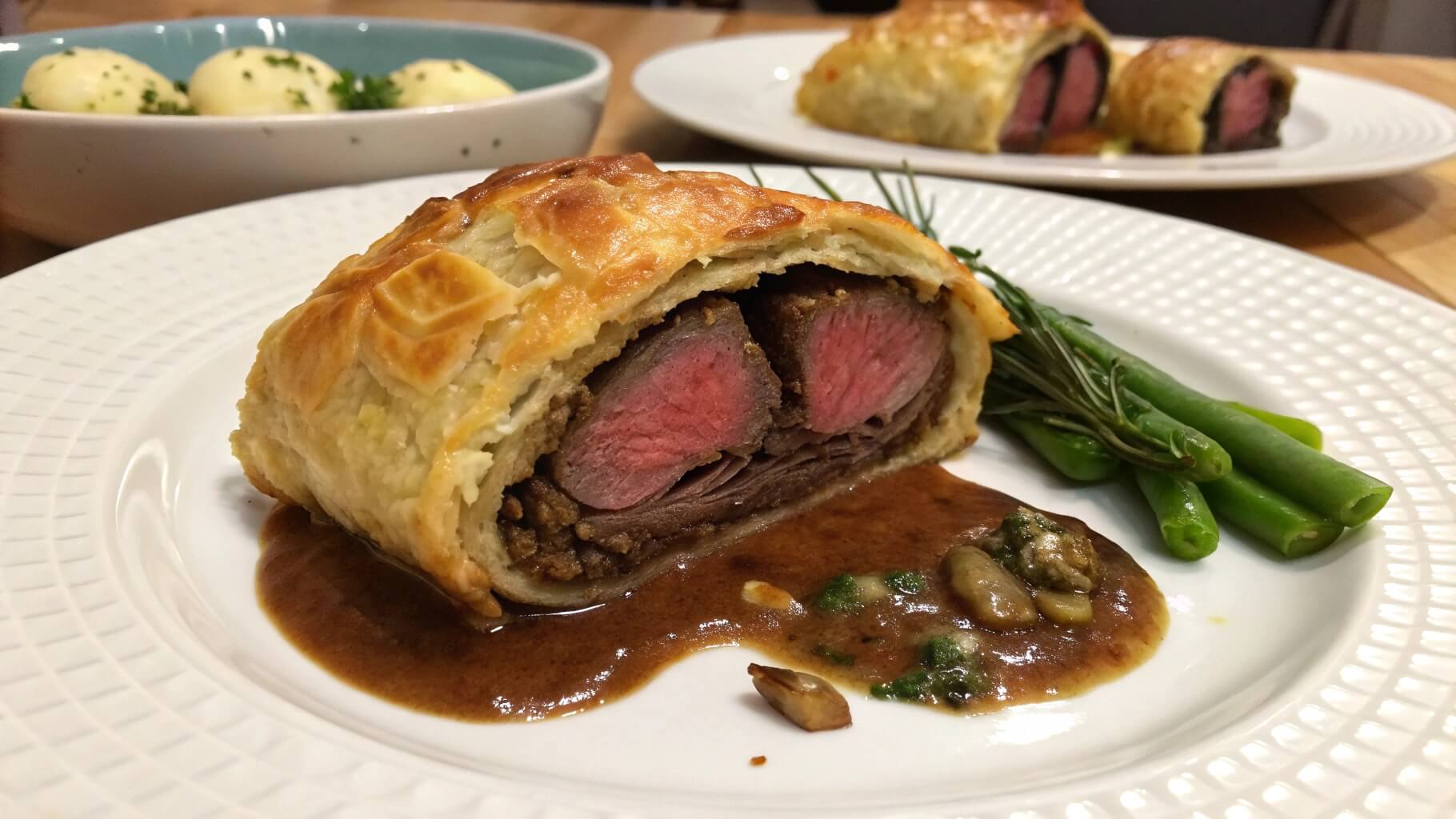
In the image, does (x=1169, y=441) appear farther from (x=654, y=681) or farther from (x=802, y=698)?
(x=654, y=681)

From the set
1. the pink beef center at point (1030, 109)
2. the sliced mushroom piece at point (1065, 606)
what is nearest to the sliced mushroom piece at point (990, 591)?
the sliced mushroom piece at point (1065, 606)

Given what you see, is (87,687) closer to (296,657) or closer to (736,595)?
(296,657)

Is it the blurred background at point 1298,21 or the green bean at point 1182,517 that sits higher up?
the green bean at point 1182,517

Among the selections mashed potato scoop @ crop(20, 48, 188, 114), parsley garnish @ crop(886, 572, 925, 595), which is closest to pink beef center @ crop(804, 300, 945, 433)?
parsley garnish @ crop(886, 572, 925, 595)

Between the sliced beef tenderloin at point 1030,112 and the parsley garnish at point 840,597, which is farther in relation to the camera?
the sliced beef tenderloin at point 1030,112

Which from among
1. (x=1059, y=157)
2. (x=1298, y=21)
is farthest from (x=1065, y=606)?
(x=1298, y=21)

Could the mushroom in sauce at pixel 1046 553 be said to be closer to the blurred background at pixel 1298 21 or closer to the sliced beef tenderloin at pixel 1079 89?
the sliced beef tenderloin at pixel 1079 89
